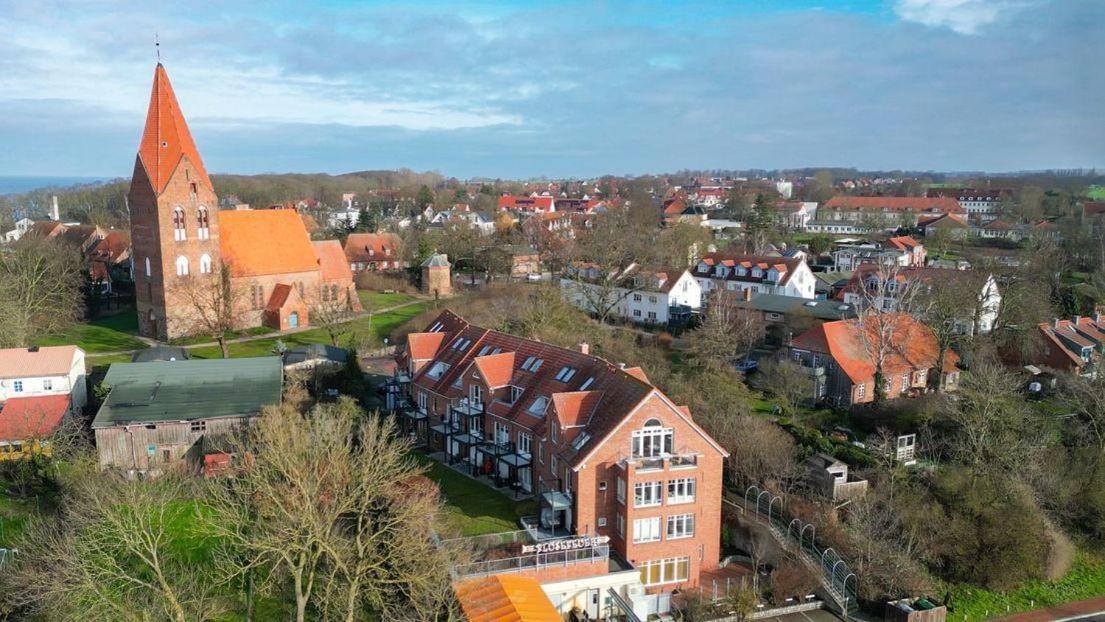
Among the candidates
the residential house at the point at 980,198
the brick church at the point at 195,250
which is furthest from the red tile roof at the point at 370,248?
the residential house at the point at 980,198

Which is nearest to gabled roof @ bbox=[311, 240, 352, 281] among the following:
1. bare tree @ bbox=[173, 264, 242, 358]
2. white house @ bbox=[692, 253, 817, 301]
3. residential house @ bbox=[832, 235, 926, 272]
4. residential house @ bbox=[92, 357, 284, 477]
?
bare tree @ bbox=[173, 264, 242, 358]

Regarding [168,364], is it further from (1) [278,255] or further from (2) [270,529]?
(1) [278,255]

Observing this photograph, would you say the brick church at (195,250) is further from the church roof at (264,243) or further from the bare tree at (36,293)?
the bare tree at (36,293)

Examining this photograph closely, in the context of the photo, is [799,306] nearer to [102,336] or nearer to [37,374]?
[37,374]

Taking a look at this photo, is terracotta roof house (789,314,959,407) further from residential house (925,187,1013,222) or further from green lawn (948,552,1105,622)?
residential house (925,187,1013,222)

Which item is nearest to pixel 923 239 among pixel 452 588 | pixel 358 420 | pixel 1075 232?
pixel 1075 232

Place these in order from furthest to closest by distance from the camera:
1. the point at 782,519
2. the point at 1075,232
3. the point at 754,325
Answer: the point at 1075,232
the point at 754,325
the point at 782,519
